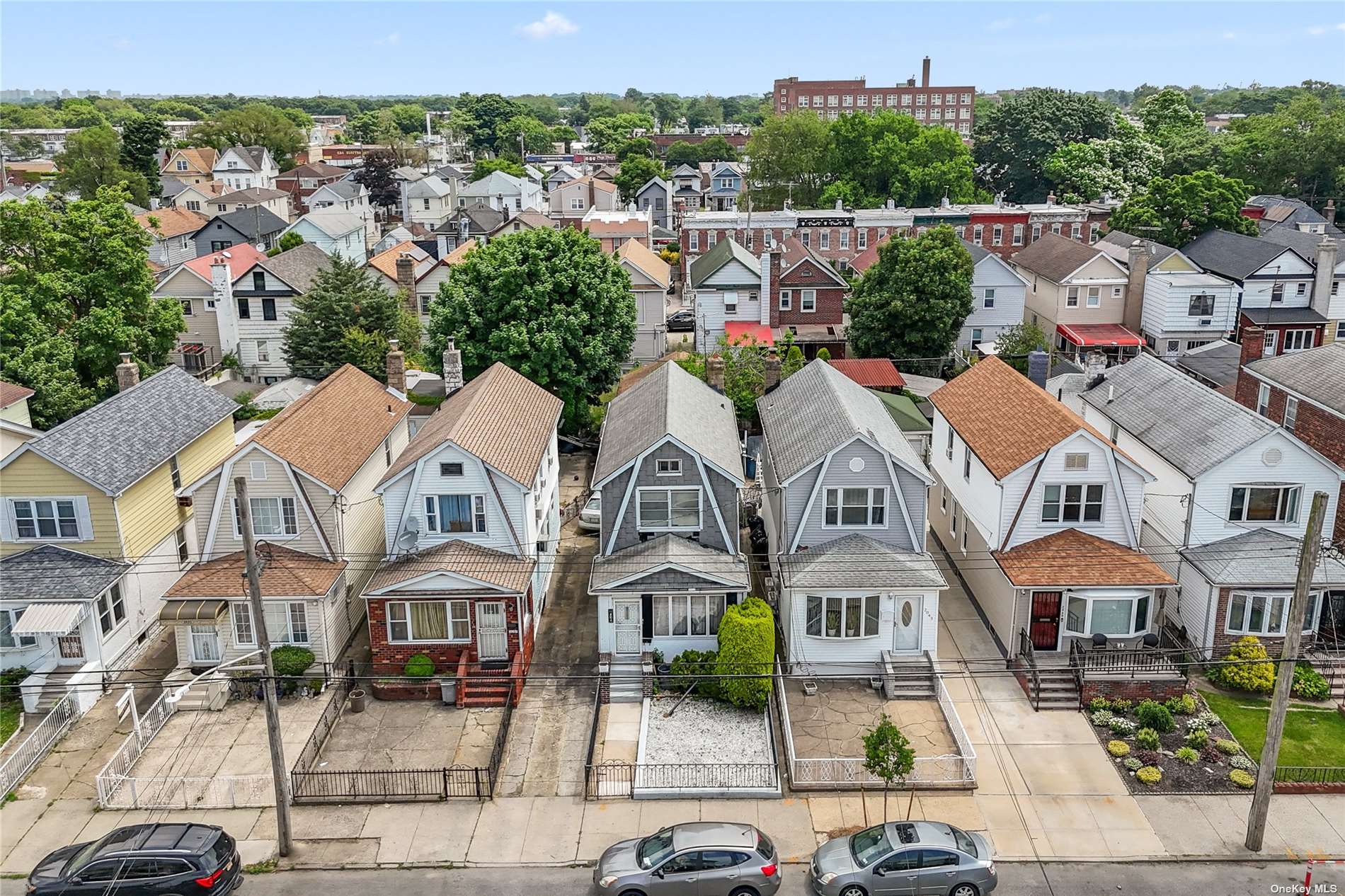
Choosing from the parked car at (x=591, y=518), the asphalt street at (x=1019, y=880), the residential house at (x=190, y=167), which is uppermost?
the residential house at (x=190, y=167)

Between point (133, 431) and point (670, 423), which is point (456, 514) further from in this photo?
point (133, 431)

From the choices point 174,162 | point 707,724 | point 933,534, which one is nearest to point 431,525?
point 707,724

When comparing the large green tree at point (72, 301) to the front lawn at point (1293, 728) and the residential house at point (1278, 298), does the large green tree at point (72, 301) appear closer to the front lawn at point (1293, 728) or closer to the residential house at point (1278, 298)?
the front lawn at point (1293, 728)

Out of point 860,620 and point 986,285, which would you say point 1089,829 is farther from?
point 986,285

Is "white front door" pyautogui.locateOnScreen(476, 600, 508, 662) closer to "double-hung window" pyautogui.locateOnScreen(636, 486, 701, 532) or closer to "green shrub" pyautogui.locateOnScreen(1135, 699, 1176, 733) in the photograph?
"double-hung window" pyautogui.locateOnScreen(636, 486, 701, 532)

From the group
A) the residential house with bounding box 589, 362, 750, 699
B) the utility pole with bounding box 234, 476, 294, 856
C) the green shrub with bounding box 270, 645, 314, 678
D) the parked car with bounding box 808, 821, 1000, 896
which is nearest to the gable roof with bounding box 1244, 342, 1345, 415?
the residential house with bounding box 589, 362, 750, 699

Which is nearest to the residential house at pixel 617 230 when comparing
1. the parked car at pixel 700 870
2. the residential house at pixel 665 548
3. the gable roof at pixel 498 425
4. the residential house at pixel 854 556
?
the gable roof at pixel 498 425

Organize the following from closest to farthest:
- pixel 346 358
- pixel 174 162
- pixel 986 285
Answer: pixel 346 358 → pixel 986 285 → pixel 174 162
